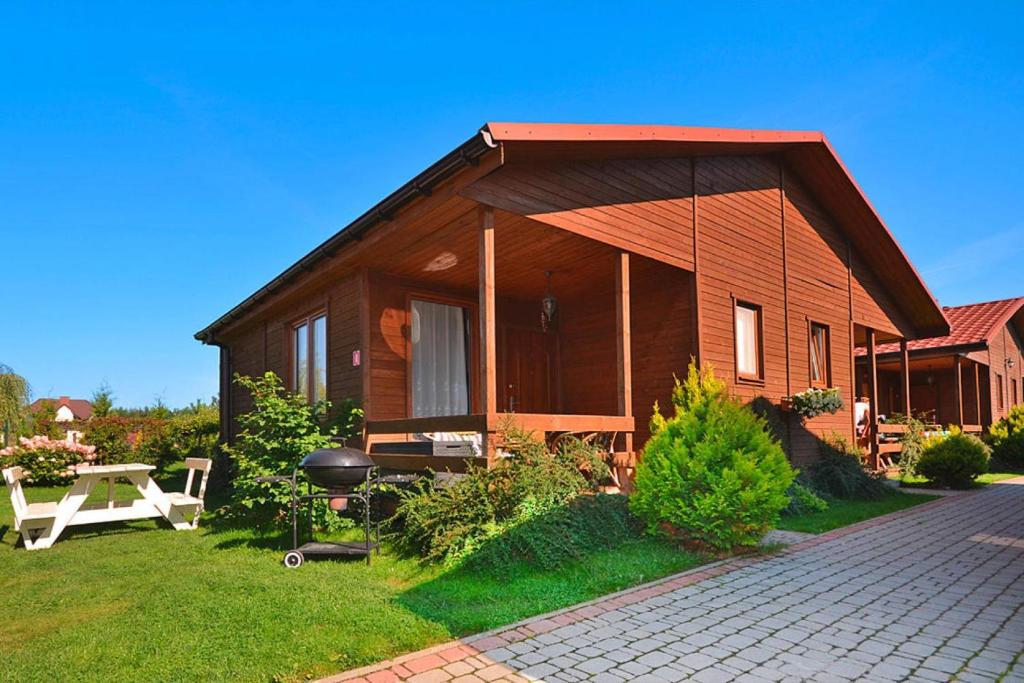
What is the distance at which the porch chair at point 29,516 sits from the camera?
7133 mm

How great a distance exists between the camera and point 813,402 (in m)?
10.7

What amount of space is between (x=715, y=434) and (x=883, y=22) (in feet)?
27.7

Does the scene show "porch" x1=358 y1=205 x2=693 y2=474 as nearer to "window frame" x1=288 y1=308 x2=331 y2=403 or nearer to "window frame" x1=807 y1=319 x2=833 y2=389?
"window frame" x1=288 y1=308 x2=331 y2=403

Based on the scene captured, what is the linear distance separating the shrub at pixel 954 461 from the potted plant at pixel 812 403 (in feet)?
12.0

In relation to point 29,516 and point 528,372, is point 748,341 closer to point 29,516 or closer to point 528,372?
point 528,372

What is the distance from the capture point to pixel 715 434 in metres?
6.38

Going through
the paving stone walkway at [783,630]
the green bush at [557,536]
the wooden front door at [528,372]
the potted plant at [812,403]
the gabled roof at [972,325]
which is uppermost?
the gabled roof at [972,325]

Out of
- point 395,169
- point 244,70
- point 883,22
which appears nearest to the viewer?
point 883,22

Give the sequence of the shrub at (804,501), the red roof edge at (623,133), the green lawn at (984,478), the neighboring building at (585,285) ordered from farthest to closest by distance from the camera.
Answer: the green lawn at (984,478)
the shrub at (804,501)
the neighboring building at (585,285)
the red roof edge at (623,133)

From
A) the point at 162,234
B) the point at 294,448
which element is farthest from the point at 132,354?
the point at 294,448

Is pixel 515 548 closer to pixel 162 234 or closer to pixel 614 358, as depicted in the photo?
pixel 614 358

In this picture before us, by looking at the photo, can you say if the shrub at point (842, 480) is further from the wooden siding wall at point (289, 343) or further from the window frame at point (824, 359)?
the wooden siding wall at point (289, 343)

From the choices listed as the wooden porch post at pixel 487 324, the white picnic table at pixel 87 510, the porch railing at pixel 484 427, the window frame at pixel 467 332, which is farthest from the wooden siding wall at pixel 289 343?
the wooden porch post at pixel 487 324

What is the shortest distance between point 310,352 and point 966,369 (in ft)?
72.0
